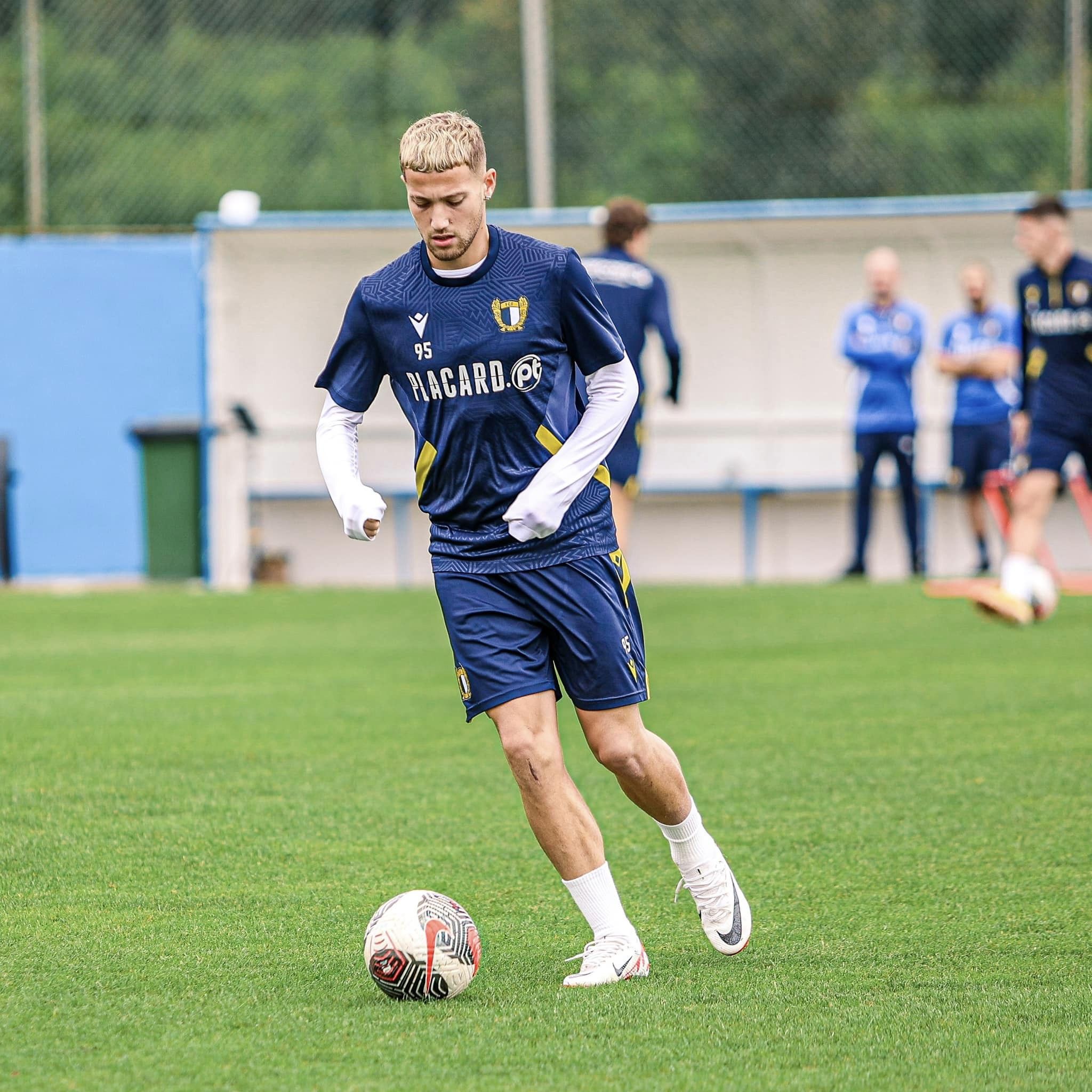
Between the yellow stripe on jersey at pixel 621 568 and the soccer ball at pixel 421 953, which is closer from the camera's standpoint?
the soccer ball at pixel 421 953

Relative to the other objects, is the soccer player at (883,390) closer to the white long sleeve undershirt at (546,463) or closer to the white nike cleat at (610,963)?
the white long sleeve undershirt at (546,463)

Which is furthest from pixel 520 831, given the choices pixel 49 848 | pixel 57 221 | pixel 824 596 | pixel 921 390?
pixel 57 221

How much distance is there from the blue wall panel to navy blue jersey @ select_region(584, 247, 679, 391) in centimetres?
816

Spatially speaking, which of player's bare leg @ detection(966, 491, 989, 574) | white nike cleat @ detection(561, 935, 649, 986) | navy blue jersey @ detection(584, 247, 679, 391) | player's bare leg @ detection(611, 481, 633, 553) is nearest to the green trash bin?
player's bare leg @ detection(611, 481, 633, 553)

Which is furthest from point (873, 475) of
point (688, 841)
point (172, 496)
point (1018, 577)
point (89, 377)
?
point (688, 841)

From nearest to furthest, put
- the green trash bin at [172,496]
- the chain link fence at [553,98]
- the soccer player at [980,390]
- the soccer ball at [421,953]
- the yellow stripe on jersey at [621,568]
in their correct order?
the soccer ball at [421,953] < the yellow stripe on jersey at [621,568] < the soccer player at [980,390] < the green trash bin at [172,496] < the chain link fence at [553,98]

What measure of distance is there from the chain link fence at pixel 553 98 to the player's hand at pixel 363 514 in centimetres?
1483

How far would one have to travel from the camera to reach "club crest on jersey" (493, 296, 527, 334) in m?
3.85

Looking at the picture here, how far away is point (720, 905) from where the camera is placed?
3965mm

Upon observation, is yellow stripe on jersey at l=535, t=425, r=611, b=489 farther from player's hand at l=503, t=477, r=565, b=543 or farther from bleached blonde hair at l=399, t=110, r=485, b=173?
bleached blonde hair at l=399, t=110, r=485, b=173

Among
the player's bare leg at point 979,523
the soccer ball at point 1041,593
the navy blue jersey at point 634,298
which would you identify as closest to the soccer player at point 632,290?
the navy blue jersey at point 634,298

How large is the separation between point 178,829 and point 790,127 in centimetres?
1470

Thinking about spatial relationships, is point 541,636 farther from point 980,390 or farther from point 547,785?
point 980,390

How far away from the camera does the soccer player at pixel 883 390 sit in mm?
13930
